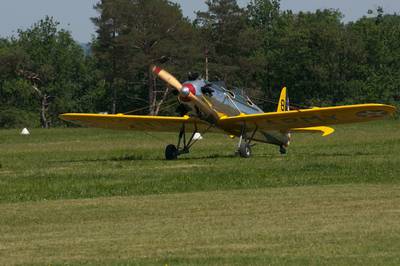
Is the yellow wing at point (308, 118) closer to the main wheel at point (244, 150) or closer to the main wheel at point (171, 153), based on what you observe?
the main wheel at point (244, 150)

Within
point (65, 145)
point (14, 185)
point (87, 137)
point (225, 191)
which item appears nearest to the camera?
point (225, 191)

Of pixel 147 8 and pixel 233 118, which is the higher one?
pixel 147 8

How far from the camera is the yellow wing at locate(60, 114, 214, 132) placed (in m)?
28.0

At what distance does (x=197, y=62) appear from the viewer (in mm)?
78438

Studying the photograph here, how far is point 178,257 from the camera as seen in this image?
11.4m

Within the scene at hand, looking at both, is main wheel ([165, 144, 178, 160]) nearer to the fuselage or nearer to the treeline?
the fuselage

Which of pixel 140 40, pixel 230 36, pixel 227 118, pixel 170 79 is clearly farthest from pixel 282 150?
pixel 230 36

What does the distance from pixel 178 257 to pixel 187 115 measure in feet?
53.0

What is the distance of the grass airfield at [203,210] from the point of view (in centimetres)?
1168

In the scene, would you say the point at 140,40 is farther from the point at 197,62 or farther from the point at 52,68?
the point at 52,68

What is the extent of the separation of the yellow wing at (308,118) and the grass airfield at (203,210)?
871 millimetres

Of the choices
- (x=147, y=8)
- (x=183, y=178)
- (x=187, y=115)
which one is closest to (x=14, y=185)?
(x=183, y=178)

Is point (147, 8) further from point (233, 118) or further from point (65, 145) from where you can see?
point (233, 118)

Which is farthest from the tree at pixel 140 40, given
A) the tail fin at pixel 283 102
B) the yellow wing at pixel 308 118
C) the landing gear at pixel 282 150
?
the yellow wing at pixel 308 118
